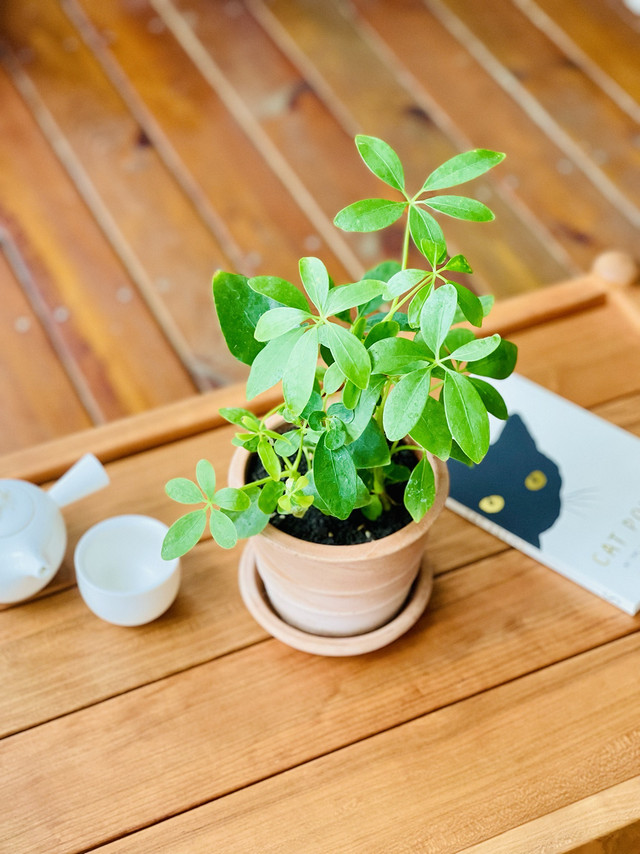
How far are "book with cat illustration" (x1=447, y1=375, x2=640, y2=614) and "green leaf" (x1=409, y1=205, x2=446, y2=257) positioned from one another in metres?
0.43

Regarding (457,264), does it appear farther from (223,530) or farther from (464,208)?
(223,530)

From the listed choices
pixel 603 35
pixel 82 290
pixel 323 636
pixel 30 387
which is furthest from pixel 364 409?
pixel 603 35

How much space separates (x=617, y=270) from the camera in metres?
1.34

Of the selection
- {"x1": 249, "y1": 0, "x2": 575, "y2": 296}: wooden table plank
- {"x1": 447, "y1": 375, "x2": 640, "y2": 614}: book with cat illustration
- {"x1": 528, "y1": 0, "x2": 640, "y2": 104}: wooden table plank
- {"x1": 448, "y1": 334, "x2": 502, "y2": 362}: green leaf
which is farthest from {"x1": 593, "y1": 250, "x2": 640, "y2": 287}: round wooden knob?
{"x1": 528, "y1": 0, "x2": 640, "y2": 104}: wooden table plank

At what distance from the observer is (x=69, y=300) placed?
1.79 meters

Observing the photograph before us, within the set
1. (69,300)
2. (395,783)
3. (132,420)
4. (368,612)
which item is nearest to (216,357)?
(69,300)

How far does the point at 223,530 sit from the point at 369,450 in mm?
141

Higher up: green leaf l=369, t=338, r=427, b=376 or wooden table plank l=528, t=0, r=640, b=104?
green leaf l=369, t=338, r=427, b=376

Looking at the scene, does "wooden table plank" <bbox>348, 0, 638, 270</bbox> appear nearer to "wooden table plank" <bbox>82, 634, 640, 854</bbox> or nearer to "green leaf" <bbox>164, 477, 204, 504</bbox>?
"wooden table plank" <bbox>82, 634, 640, 854</bbox>

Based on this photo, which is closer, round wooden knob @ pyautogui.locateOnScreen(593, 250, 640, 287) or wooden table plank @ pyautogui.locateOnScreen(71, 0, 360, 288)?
round wooden knob @ pyautogui.locateOnScreen(593, 250, 640, 287)

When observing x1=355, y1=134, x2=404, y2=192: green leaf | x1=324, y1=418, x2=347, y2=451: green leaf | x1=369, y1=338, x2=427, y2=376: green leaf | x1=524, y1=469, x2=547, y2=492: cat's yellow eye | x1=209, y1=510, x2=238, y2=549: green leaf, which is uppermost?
x1=355, y1=134, x2=404, y2=192: green leaf

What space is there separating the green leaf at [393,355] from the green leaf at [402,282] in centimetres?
4

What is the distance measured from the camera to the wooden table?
2.83ft

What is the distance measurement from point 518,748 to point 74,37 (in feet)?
6.54
